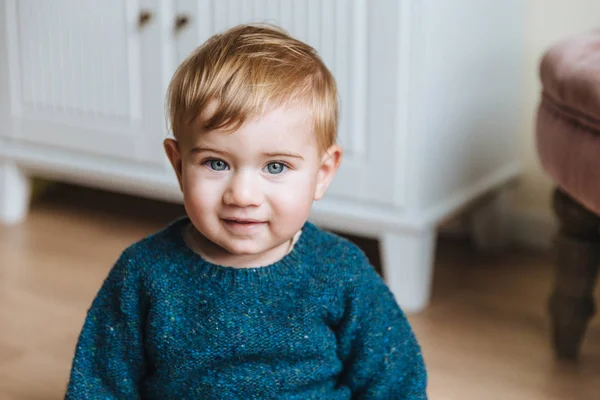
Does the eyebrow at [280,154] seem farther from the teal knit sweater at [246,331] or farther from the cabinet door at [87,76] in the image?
the cabinet door at [87,76]

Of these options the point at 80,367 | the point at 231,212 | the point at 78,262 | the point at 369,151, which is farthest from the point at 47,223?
the point at 231,212

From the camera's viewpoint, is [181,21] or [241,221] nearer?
[241,221]

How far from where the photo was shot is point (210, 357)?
34.8 inches

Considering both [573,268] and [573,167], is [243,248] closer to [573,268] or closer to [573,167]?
[573,167]

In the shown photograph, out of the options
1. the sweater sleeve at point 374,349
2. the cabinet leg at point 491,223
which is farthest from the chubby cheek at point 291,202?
the cabinet leg at point 491,223

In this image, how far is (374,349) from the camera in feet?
2.98

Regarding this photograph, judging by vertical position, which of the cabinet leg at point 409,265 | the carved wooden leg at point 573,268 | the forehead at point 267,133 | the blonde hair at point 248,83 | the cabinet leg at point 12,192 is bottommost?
the cabinet leg at point 12,192

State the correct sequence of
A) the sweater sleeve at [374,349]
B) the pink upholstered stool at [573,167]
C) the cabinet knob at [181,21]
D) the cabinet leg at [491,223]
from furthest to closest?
the cabinet leg at [491,223], the cabinet knob at [181,21], the pink upholstered stool at [573,167], the sweater sleeve at [374,349]

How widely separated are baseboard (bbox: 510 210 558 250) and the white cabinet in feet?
0.34

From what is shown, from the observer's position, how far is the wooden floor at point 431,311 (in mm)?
1226

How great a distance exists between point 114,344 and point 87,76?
901mm

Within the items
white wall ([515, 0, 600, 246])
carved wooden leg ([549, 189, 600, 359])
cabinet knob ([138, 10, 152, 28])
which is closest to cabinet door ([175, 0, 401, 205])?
cabinet knob ([138, 10, 152, 28])

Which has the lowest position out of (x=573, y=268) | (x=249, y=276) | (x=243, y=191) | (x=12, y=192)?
(x=12, y=192)

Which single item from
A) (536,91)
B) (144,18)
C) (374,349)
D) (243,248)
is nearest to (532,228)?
(536,91)
